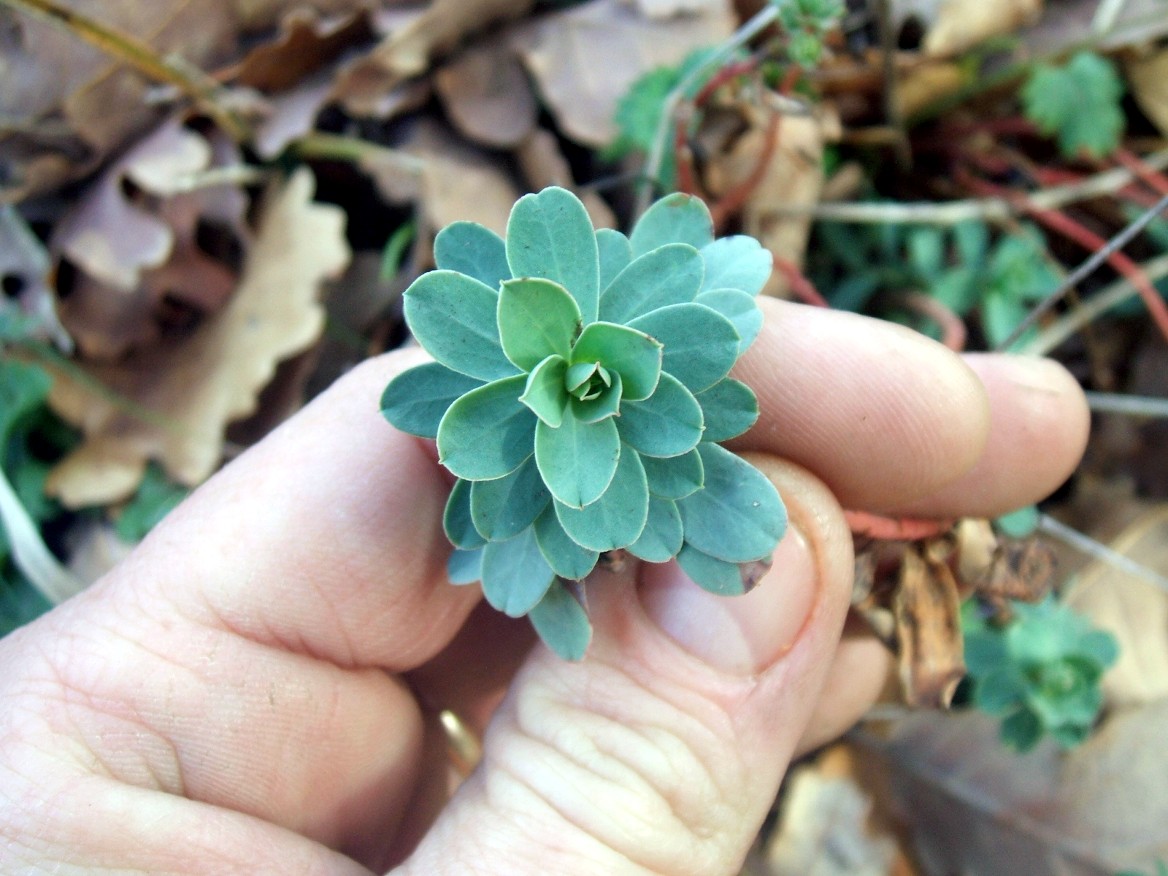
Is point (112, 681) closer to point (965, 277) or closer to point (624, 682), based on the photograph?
→ point (624, 682)

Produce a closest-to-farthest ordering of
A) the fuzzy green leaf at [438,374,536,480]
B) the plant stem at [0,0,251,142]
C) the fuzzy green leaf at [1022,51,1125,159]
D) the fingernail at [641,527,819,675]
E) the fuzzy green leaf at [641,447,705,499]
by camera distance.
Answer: the fuzzy green leaf at [438,374,536,480] → the fuzzy green leaf at [641,447,705,499] → the fingernail at [641,527,819,675] → the plant stem at [0,0,251,142] → the fuzzy green leaf at [1022,51,1125,159]

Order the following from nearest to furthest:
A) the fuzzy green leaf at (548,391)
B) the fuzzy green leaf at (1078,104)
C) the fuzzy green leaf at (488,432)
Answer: the fuzzy green leaf at (548,391), the fuzzy green leaf at (488,432), the fuzzy green leaf at (1078,104)

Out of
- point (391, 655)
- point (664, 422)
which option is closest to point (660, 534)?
point (664, 422)

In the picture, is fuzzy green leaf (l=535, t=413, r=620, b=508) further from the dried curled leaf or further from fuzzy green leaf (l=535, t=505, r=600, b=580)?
the dried curled leaf

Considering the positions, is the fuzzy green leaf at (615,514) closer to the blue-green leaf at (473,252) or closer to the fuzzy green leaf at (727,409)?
the fuzzy green leaf at (727,409)

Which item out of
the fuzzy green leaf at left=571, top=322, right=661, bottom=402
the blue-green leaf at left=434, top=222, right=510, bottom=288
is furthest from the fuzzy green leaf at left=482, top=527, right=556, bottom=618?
the blue-green leaf at left=434, top=222, right=510, bottom=288

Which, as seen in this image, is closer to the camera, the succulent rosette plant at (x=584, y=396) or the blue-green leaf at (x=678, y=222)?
the succulent rosette plant at (x=584, y=396)

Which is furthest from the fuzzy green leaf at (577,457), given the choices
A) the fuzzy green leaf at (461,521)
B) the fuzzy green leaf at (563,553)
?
the fuzzy green leaf at (461,521)

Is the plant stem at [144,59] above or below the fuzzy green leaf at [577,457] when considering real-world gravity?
above
